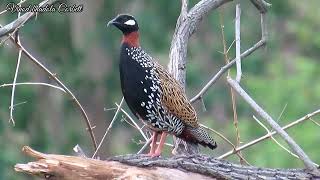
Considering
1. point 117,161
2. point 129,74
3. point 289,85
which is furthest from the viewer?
point 289,85

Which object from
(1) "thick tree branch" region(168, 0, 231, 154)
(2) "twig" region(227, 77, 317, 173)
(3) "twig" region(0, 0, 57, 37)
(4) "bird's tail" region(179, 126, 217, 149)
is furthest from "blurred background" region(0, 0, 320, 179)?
(3) "twig" region(0, 0, 57, 37)

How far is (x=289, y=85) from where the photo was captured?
51.2 feet

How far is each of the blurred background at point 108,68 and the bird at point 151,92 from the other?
9318mm

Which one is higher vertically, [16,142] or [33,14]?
[33,14]

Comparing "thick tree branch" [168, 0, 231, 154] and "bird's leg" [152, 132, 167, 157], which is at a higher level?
"thick tree branch" [168, 0, 231, 154]

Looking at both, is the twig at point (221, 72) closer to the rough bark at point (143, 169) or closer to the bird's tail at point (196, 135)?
the bird's tail at point (196, 135)

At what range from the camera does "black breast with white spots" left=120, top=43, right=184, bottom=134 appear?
5805 millimetres

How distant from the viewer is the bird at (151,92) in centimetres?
582

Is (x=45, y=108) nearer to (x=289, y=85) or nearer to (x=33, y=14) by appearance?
(x=289, y=85)

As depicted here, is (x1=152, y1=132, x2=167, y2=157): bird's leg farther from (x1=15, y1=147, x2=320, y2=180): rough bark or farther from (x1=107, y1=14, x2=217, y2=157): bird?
(x1=15, y1=147, x2=320, y2=180): rough bark

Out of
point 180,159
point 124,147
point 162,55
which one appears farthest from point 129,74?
point 124,147

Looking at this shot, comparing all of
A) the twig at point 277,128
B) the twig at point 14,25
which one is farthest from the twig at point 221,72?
the twig at point 14,25

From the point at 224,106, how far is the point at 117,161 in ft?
45.6

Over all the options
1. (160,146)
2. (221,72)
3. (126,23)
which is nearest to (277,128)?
(160,146)
